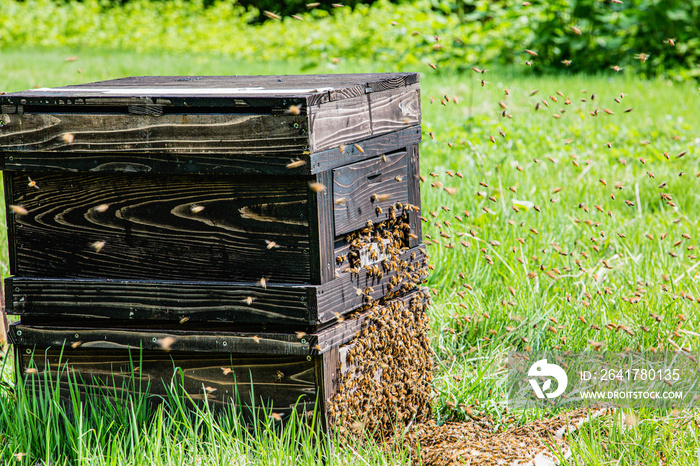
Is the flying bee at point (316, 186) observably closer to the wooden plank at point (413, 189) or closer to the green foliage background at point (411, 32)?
the wooden plank at point (413, 189)

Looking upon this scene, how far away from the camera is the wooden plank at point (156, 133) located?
2166 millimetres

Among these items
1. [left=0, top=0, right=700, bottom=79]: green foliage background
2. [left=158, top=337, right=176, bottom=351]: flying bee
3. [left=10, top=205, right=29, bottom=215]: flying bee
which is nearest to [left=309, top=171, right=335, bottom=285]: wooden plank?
[left=158, top=337, right=176, bottom=351]: flying bee

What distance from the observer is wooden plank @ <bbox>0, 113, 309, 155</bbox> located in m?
2.17

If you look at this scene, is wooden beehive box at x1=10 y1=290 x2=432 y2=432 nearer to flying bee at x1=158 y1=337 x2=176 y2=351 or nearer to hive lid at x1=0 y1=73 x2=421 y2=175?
flying bee at x1=158 y1=337 x2=176 y2=351

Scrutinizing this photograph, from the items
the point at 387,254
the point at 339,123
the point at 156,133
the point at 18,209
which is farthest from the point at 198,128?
the point at 387,254

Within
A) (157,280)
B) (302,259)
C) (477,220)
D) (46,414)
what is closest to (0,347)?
(46,414)

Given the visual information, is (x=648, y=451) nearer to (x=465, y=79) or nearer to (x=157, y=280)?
(x=157, y=280)

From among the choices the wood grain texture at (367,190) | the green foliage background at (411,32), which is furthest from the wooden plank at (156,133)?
the green foliage background at (411,32)

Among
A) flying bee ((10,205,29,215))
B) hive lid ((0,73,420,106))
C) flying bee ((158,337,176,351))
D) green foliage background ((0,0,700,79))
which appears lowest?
flying bee ((158,337,176,351))

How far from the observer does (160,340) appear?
2371mm

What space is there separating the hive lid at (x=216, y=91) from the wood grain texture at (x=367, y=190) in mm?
253

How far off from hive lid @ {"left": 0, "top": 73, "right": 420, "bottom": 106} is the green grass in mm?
606

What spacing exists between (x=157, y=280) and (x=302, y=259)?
0.52 m

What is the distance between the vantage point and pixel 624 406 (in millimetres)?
2623
